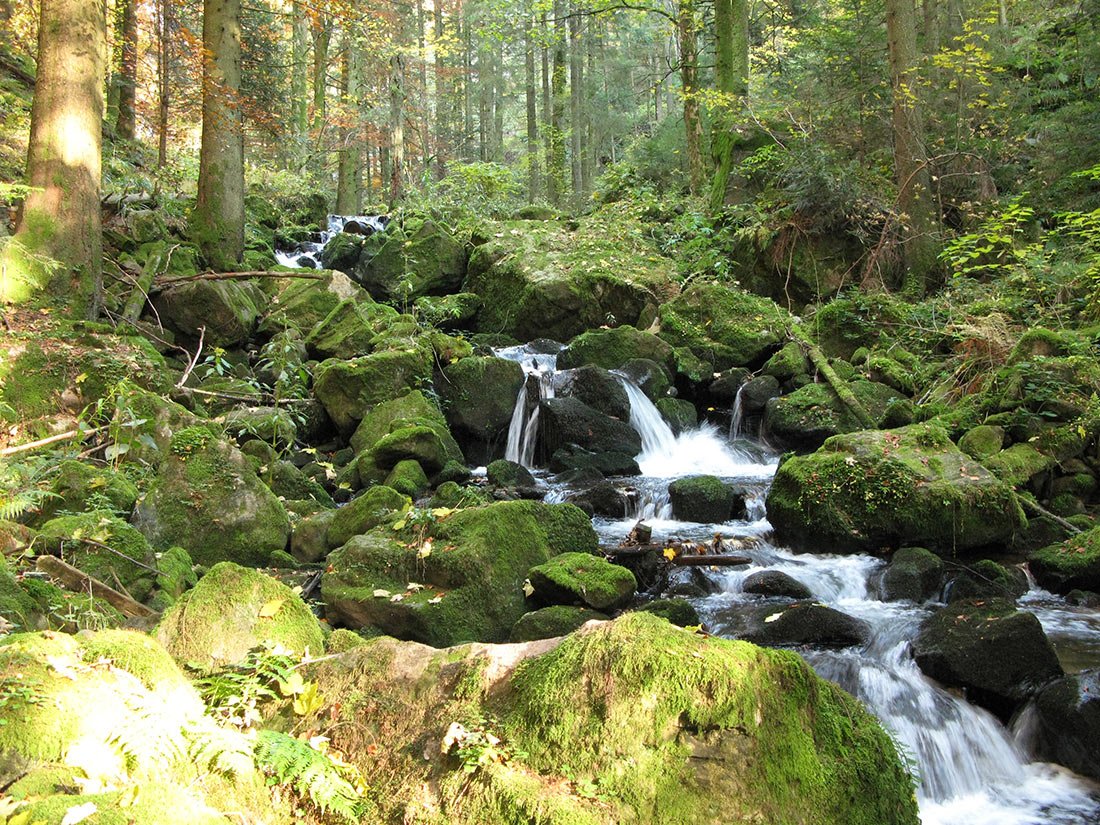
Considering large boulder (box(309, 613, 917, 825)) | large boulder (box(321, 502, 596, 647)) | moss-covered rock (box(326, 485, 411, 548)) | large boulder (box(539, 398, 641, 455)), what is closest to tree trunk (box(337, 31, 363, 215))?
large boulder (box(539, 398, 641, 455))

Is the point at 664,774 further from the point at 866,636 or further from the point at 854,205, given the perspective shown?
the point at 854,205

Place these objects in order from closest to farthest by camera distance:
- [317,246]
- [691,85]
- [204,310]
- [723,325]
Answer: [204,310]
[723,325]
[691,85]
[317,246]

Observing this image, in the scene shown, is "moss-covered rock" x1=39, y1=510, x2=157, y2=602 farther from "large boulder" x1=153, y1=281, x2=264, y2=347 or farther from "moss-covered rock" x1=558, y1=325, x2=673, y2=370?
"moss-covered rock" x1=558, y1=325, x2=673, y2=370

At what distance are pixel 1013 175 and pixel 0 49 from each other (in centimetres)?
1903

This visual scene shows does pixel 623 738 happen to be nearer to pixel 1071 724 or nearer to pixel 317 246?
pixel 1071 724

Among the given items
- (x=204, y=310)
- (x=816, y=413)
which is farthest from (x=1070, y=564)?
(x=204, y=310)

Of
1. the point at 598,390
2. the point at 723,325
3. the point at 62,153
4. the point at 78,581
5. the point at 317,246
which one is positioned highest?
the point at 317,246

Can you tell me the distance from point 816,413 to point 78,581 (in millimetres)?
9788

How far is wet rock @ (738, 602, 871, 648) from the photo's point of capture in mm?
6184

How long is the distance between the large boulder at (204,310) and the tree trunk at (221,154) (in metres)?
1.90

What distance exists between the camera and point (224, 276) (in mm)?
12469

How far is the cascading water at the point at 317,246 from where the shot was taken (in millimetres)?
18250

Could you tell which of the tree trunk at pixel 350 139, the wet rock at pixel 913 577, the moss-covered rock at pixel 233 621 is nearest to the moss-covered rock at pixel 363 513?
the moss-covered rock at pixel 233 621

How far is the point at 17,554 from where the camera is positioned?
503 centimetres
